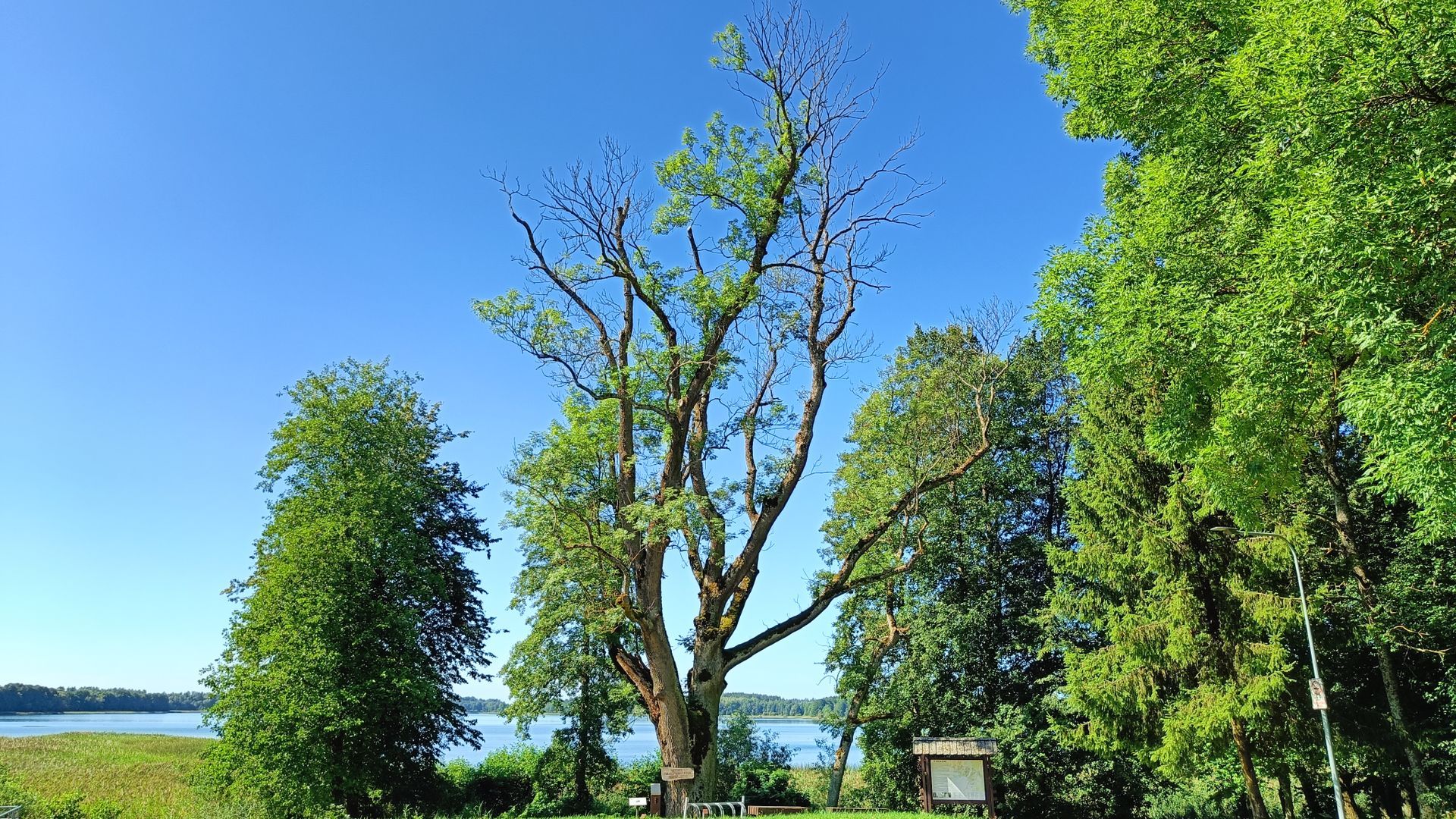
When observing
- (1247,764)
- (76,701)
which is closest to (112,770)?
(1247,764)

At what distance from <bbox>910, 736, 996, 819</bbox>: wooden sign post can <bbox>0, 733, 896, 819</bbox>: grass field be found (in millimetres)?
3302

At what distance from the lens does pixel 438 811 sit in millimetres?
20766

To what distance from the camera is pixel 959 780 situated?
15.2 metres

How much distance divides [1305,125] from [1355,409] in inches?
114

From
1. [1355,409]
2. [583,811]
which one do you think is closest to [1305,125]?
[1355,409]

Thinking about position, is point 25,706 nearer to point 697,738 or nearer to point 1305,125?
point 697,738

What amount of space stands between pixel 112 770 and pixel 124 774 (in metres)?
1.00

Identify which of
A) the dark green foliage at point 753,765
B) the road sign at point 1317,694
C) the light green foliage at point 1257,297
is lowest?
the dark green foliage at point 753,765

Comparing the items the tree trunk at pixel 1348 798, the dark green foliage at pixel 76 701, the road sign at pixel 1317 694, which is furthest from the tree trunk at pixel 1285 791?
the dark green foliage at pixel 76 701

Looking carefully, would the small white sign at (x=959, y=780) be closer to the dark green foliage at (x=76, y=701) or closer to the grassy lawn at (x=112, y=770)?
the grassy lawn at (x=112, y=770)

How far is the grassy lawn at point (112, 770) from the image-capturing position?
17352 millimetres

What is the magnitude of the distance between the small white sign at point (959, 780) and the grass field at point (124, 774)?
3385mm

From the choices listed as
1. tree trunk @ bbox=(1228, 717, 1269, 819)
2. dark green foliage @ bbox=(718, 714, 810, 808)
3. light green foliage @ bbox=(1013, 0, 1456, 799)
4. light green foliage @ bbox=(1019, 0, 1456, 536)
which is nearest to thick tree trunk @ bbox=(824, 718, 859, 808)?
dark green foliage @ bbox=(718, 714, 810, 808)

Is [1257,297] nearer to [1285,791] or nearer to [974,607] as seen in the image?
[974,607]
